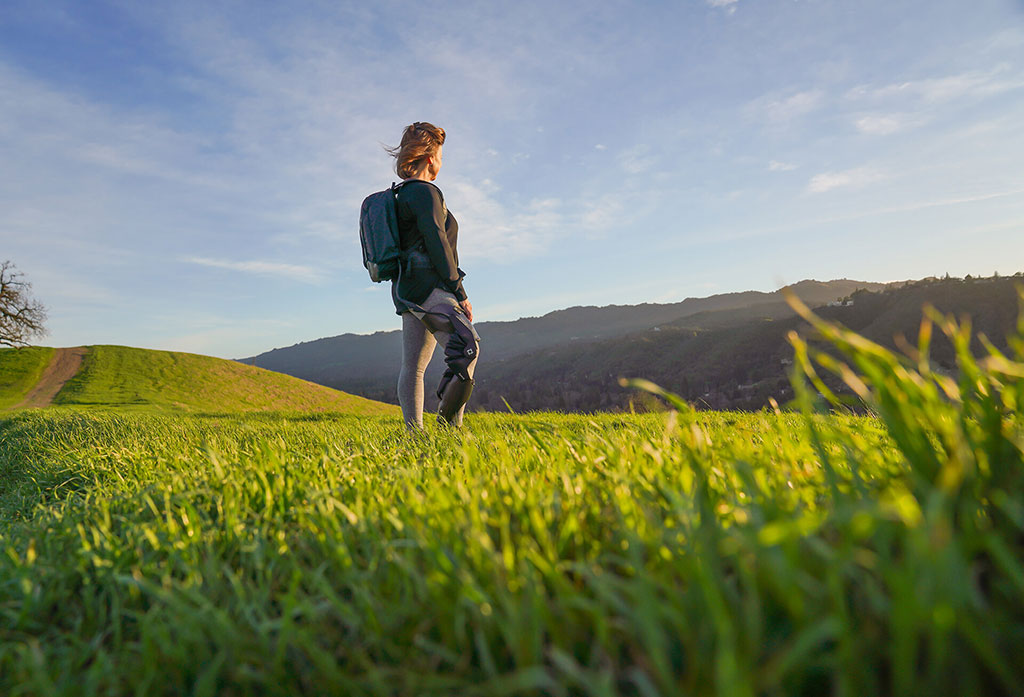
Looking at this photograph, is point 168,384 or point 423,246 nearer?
point 423,246

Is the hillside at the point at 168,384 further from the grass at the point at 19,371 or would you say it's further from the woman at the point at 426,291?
the woman at the point at 426,291

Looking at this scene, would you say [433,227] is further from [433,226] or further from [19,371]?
[19,371]

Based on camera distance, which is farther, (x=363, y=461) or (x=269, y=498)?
(x=363, y=461)

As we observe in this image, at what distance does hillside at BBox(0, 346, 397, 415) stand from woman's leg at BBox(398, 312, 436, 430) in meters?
17.1

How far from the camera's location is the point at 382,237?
211 inches

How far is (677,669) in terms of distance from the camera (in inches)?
31.8

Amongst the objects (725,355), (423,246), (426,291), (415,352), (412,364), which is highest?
(423,246)

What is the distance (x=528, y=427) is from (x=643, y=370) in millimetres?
90896

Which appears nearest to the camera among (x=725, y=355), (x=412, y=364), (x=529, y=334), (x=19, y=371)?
(x=412, y=364)

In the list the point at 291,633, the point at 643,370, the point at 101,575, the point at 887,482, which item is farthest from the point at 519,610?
the point at 643,370

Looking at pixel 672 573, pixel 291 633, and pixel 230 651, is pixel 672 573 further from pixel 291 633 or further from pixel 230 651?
pixel 230 651

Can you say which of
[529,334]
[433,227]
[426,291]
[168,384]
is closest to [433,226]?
[433,227]

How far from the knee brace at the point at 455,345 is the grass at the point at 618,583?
3.47m

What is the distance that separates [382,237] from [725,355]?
3422 inches
